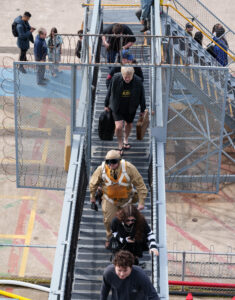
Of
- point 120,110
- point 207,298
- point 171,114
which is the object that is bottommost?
point 207,298

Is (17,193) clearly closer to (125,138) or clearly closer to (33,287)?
(33,287)

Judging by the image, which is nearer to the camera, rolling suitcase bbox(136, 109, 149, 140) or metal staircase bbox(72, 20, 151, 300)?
metal staircase bbox(72, 20, 151, 300)

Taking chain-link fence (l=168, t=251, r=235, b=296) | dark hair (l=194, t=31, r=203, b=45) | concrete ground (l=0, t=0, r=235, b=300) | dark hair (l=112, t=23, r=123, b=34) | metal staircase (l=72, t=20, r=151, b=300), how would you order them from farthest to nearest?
dark hair (l=194, t=31, r=203, b=45), concrete ground (l=0, t=0, r=235, b=300), chain-link fence (l=168, t=251, r=235, b=296), dark hair (l=112, t=23, r=123, b=34), metal staircase (l=72, t=20, r=151, b=300)

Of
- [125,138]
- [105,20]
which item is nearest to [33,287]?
[125,138]

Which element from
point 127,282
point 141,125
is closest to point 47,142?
point 141,125

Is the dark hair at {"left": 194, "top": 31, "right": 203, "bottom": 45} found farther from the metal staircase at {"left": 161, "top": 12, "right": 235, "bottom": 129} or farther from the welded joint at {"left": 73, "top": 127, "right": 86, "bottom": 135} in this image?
the welded joint at {"left": 73, "top": 127, "right": 86, "bottom": 135}

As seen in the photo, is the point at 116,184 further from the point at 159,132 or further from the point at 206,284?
the point at 206,284

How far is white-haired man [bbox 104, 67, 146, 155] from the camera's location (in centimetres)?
1116

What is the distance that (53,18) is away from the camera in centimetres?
2562

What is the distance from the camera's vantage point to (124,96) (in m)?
11.3

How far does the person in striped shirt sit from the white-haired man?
2961mm

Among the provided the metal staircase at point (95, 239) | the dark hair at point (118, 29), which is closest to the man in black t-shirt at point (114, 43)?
the dark hair at point (118, 29)

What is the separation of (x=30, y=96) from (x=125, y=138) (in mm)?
2726

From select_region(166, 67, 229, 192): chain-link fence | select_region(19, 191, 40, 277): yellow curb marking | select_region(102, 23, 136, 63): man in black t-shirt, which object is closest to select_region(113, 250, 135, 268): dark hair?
select_region(102, 23, 136, 63): man in black t-shirt
